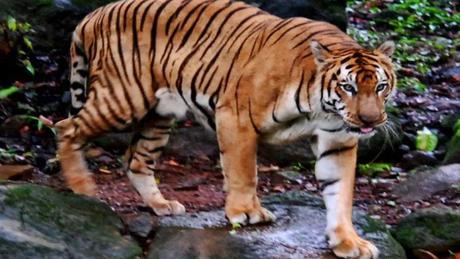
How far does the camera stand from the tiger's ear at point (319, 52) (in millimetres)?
5012

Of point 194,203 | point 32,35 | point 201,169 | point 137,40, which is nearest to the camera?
point 137,40

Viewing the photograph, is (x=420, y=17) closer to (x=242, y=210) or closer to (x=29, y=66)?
(x=29, y=66)

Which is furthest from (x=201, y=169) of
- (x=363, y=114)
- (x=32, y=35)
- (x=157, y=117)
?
(x=363, y=114)

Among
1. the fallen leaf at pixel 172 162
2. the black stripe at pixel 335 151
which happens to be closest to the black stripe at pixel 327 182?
the black stripe at pixel 335 151

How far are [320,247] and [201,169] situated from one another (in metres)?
2.80

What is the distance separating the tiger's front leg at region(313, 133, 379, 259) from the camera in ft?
17.0

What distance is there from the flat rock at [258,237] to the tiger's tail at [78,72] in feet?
3.91

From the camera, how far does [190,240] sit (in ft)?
17.7

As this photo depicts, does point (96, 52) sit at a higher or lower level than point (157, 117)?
higher

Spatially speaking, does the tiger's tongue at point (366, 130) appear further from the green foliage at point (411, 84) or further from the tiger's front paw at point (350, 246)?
the green foliage at point (411, 84)

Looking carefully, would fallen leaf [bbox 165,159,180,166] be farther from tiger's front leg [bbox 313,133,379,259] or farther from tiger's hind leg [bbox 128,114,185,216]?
tiger's front leg [bbox 313,133,379,259]

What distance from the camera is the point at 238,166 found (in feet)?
17.7

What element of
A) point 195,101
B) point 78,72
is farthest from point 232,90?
point 78,72

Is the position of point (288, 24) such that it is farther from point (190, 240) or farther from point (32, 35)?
point (32, 35)
